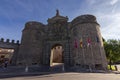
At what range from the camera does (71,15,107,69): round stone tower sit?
20.9 meters

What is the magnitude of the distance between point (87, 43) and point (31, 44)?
14.7 metres

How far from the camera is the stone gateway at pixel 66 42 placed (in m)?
21.6

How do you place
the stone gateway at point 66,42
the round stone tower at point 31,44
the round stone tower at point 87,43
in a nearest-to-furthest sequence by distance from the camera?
the round stone tower at point 87,43, the stone gateway at point 66,42, the round stone tower at point 31,44

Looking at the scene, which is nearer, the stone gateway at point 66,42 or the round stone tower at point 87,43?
the round stone tower at point 87,43

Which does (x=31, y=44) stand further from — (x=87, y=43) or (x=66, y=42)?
(x=87, y=43)

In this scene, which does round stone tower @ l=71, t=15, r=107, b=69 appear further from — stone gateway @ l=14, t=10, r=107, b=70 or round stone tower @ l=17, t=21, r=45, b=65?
round stone tower @ l=17, t=21, r=45, b=65

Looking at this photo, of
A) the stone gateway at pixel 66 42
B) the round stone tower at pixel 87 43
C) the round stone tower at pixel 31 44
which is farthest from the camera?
the round stone tower at pixel 31 44

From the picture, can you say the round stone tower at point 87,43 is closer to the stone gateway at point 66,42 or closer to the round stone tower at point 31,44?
the stone gateway at point 66,42

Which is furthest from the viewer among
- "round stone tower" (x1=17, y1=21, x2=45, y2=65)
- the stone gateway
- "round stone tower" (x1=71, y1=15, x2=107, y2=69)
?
"round stone tower" (x1=17, y1=21, x2=45, y2=65)

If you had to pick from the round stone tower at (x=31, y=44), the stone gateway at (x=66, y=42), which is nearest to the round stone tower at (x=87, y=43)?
the stone gateway at (x=66, y=42)

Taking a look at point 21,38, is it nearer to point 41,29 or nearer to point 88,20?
point 41,29

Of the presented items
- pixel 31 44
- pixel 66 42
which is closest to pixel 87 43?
pixel 66 42

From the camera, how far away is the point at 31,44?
90.4ft

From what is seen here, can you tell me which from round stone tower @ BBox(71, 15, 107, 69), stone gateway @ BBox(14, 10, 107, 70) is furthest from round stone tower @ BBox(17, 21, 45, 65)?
round stone tower @ BBox(71, 15, 107, 69)
